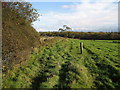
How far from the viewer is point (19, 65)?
1070cm

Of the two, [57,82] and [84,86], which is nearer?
[84,86]

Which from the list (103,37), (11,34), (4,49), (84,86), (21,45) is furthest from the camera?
(103,37)

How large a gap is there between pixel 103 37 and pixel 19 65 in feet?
122

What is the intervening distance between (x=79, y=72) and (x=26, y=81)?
4262 mm

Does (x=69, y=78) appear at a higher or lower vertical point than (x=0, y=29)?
lower

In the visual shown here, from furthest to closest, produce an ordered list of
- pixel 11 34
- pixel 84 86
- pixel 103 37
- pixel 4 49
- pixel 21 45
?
pixel 103 37 → pixel 21 45 → pixel 11 34 → pixel 4 49 → pixel 84 86

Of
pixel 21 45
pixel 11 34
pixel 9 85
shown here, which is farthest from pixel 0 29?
pixel 9 85

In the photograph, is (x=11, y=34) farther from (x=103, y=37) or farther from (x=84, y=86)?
(x=103, y=37)

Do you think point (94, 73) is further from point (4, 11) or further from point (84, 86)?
point (4, 11)

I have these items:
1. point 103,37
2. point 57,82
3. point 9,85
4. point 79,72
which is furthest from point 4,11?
point 103,37

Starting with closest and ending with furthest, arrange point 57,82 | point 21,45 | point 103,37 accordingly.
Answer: point 57,82, point 21,45, point 103,37

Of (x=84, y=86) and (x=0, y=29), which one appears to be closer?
(x=84, y=86)

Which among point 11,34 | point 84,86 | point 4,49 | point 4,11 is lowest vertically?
point 84,86

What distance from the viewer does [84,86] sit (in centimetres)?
754
